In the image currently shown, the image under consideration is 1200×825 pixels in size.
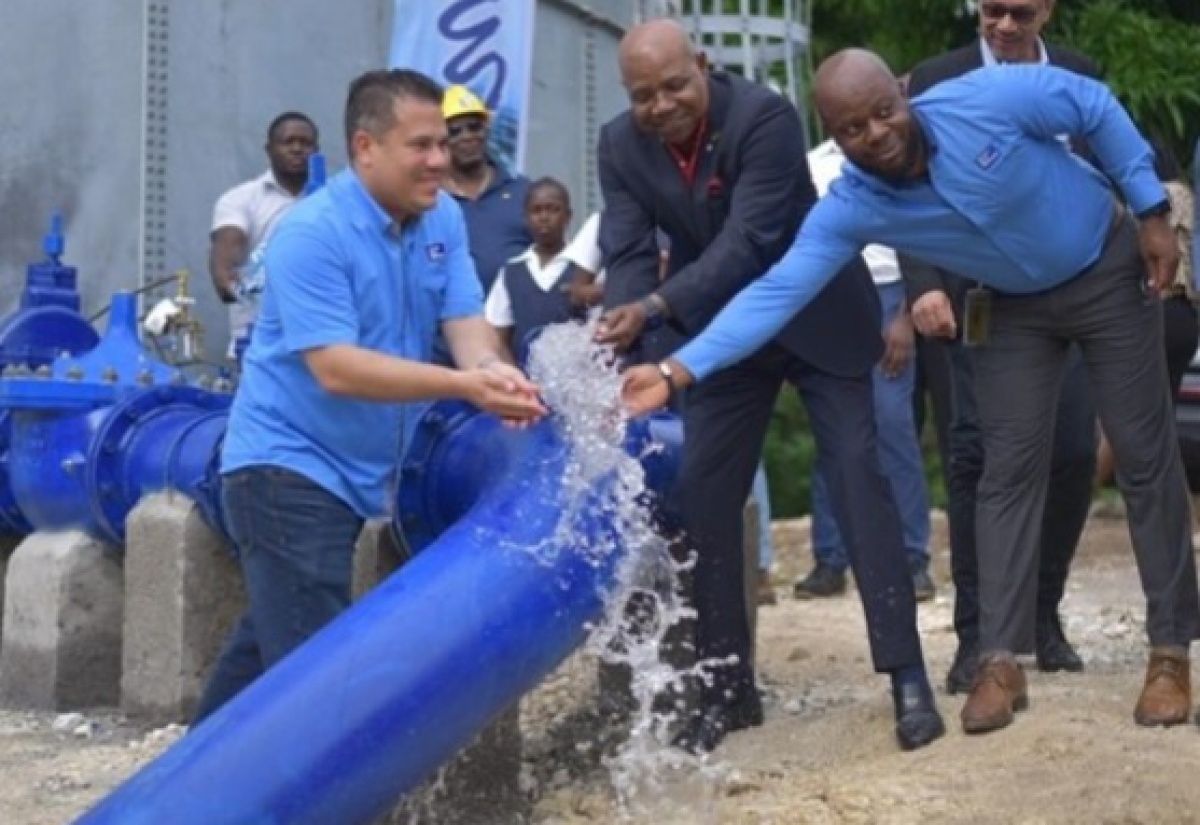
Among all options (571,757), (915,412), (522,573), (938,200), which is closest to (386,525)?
(571,757)

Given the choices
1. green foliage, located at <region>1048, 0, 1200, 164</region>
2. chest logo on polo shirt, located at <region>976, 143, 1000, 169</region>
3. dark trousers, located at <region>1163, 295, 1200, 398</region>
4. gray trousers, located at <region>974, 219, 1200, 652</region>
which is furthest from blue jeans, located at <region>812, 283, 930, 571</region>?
green foliage, located at <region>1048, 0, 1200, 164</region>

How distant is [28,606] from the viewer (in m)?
9.27

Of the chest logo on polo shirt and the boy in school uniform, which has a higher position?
the chest logo on polo shirt

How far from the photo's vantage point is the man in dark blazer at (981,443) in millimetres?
7730

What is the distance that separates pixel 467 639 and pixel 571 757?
160 cm

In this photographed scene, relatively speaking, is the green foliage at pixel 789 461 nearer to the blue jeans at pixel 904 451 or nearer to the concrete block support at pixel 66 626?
the blue jeans at pixel 904 451

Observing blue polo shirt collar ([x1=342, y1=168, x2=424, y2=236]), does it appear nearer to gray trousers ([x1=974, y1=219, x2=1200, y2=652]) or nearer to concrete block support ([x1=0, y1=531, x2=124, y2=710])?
gray trousers ([x1=974, y1=219, x2=1200, y2=652])

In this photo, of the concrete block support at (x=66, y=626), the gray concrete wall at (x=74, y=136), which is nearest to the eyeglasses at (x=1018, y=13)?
the concrete block support at (x=66, y=626)

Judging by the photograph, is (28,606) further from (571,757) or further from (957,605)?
(957,605)

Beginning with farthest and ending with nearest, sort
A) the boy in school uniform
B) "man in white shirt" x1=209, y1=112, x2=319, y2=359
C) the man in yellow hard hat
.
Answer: "man in white shirt" x1=209, y1=112, x2=319, y2=359, the man in yellow hard hat, the boy in school uniform

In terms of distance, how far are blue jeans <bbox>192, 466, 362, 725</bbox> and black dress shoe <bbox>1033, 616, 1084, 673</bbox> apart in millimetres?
2433

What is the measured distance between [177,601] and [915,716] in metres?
2.58

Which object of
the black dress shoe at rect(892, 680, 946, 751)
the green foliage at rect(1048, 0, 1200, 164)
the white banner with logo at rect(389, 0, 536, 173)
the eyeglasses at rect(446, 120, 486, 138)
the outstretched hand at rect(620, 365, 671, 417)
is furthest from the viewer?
the green foliage at rect(1048, 0, 1200, 164)

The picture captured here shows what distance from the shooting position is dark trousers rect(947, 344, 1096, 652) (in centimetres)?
798
